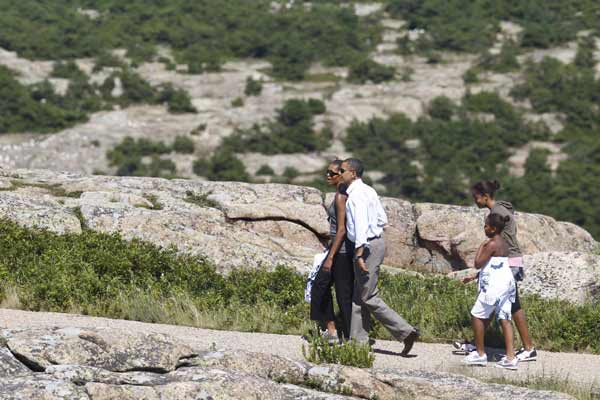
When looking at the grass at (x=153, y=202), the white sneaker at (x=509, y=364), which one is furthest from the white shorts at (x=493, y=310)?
the grass at (x=153, y=202)

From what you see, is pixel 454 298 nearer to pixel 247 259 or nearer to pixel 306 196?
pixel 247 259

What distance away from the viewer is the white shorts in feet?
36.4

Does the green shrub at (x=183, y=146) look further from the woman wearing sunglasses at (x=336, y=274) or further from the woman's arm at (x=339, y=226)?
the woman's arm at (x=339, y=226)

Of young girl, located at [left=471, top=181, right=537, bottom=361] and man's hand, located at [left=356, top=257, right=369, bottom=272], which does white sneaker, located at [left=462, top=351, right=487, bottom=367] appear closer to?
young girl, located at [left=471, top=181, right=537, bottom=361]

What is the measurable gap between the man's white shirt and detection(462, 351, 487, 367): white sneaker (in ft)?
5.12

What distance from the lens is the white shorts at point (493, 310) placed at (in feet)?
36.4

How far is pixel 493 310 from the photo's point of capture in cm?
1116

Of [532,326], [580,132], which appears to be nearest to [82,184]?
[532,326]

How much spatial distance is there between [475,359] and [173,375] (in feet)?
13.9

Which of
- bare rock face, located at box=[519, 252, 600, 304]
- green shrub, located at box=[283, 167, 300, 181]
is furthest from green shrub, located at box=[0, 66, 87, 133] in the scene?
bare rock face, located at box=[519, 252, 600, 304]

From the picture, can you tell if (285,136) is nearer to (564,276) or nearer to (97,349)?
(564,276)

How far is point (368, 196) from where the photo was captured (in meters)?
11.0

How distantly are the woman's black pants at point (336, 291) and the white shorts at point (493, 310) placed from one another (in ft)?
4.30

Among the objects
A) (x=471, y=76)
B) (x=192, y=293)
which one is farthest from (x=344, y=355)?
(x=471, y=76)
